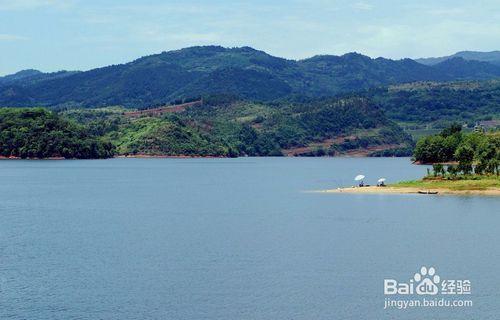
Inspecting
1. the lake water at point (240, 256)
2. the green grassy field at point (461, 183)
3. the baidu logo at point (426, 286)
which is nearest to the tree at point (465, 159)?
the green grassy field at point (461, 183)

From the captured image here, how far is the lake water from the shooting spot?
69.3 metres

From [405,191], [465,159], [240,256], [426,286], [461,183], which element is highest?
[465,159]

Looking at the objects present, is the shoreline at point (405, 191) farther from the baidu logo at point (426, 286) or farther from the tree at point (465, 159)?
the baidu logo at point (426, 286)

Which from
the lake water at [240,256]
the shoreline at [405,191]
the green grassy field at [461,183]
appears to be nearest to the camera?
the lake water at [240,256]

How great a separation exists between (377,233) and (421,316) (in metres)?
46.7

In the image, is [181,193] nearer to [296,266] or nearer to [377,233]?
[377,233]

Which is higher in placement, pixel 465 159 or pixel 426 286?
pixel 465 159

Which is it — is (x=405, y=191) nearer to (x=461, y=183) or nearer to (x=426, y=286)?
(x=461, y=183)

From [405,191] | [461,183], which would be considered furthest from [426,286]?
[405,191]

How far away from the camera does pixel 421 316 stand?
66500 millimetres

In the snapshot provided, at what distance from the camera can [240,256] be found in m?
92.8

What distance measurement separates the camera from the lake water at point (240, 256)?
69.3m

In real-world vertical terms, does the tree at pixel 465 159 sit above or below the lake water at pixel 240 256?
above

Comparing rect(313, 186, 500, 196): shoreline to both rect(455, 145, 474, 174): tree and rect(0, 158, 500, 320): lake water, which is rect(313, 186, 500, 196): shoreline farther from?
rect(455, 145, 474, 174): tree
